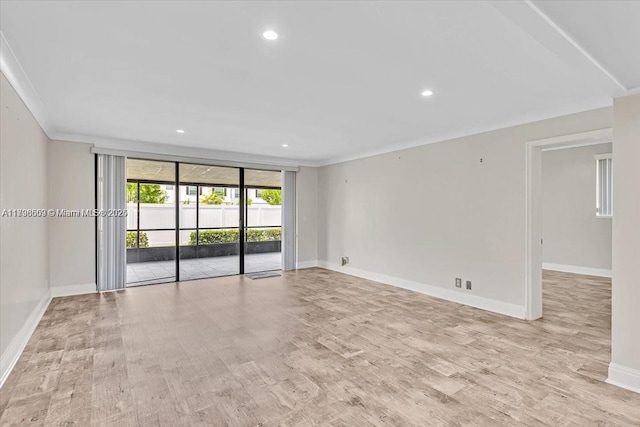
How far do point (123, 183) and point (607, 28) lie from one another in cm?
608

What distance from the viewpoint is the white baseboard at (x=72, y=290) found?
4.95m

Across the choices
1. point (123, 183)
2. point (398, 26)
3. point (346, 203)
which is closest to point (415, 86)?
point (398, 26)

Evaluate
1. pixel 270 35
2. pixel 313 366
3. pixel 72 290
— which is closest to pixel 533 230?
pixel 313 366

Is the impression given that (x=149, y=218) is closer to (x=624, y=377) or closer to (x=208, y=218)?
(x=208, y=218)

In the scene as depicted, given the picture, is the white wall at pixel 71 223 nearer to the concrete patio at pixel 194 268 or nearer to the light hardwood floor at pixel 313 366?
the light hardwood floor at pixel 313 366

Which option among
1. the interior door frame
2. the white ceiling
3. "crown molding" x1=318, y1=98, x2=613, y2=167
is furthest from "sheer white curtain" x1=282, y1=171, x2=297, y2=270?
the interior door frame

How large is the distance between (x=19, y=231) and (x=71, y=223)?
219 centimetres

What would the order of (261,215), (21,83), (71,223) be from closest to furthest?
(21,83) < (71,223) < (261,215)

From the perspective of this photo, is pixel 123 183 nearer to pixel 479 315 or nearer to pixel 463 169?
pixel 463 169

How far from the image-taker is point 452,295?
485cm

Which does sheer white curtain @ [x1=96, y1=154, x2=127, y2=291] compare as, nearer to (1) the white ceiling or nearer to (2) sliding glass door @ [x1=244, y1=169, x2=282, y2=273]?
(1) the white ceiling

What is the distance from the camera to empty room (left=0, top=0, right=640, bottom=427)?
6.82ft

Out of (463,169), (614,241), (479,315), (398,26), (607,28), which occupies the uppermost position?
(398,26)

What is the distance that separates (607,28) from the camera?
1670mm
